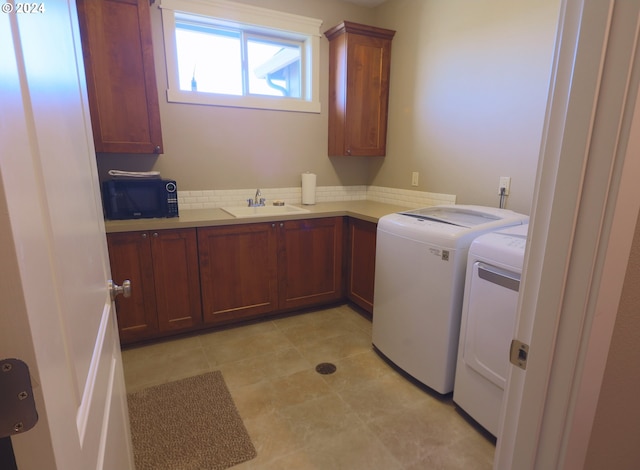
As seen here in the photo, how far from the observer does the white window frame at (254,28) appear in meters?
2.64

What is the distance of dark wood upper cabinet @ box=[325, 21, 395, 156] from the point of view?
302cm

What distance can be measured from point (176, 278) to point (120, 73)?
4.60 feet

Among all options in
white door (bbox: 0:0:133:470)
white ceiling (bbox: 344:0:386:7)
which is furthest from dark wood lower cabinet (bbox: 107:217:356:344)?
white ceiling (bbox: 344:0:386:7)

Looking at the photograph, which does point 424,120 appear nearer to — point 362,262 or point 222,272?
point 362,262

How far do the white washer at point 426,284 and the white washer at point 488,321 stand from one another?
0.08 m

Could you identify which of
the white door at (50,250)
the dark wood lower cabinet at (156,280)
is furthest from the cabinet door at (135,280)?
the white door at (50,250)

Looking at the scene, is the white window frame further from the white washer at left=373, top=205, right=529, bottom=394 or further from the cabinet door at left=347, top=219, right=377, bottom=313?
the white washer at left=373, top=205, right=529, bottom=394

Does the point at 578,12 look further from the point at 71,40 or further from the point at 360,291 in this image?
the point at 360,291

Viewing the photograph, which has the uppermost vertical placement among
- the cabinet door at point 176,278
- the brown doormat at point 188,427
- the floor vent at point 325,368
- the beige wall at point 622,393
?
the beige wall at point 622,393

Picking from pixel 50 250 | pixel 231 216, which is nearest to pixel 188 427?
pixel 231 216

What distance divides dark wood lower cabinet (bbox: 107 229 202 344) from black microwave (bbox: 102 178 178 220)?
181mm

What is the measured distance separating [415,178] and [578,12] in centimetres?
259

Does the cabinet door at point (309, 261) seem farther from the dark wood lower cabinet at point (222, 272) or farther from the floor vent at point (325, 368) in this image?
the floor vent at point (325, 368)

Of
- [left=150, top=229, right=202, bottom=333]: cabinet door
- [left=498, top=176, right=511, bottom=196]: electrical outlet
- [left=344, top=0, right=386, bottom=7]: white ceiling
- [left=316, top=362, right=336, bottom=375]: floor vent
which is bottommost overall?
[left=316, top=362, right=336, bottom=375]: floor vent
